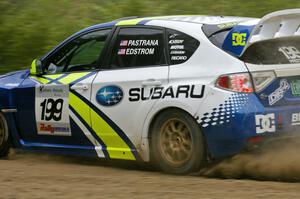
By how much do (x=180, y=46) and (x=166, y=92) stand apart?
0.55m

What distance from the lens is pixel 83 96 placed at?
7434mm

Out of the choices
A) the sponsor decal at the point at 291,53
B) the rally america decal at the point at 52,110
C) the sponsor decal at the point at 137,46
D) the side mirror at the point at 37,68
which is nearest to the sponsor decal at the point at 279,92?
the sponsor decal at the point at 291,53

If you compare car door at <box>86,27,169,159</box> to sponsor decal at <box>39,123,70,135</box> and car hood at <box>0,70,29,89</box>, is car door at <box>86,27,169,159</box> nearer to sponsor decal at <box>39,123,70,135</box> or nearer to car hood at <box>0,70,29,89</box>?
sponsor decal at <box>39,123,70,135</box>

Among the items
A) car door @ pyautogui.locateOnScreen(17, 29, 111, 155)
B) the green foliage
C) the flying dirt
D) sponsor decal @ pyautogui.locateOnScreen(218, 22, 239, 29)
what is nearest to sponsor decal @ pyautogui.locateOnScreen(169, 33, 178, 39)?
sponsor decal @ pyautogui.locateOnScreen(218, 22, 239, 29)

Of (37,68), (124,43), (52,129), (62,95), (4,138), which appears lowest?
(4,138)

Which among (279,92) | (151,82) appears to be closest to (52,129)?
(151,82)

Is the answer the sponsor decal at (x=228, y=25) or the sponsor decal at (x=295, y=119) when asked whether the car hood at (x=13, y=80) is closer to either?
the sponsor decal at (x=228, y=25)

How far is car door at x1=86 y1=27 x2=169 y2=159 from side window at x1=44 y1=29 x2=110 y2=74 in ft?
0.78

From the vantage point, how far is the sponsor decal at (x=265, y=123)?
629 centimetres

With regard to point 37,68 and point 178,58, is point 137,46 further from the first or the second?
point 37,68

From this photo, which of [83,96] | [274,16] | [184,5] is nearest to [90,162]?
[83,96]

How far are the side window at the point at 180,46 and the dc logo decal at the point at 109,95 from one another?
730 millimetres

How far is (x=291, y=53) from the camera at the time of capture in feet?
21.8

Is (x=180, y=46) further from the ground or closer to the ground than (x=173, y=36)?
closer to the ground
